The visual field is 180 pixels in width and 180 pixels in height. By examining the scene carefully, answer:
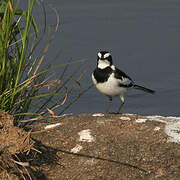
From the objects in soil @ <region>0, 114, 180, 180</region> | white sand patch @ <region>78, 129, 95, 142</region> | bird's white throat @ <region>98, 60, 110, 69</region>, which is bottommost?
soil @ <region>0, 114, 180, 180</region>

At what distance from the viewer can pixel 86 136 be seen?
185 inches

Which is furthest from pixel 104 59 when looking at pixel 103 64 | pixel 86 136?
pixel 86 136

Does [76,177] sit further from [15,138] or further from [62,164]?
[15,138]

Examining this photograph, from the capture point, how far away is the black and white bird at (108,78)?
21.2ft

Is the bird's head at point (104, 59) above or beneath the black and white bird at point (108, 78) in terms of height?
above

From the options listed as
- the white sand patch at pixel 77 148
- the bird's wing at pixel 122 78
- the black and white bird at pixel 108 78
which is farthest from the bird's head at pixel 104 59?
the white sand patch at pixel 77 148

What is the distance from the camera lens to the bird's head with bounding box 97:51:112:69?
21.7 ft

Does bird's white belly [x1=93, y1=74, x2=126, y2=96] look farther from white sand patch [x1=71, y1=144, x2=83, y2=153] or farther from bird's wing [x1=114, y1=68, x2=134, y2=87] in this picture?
white sand patch [x1=71, y1=144, x2=83, y2=153]

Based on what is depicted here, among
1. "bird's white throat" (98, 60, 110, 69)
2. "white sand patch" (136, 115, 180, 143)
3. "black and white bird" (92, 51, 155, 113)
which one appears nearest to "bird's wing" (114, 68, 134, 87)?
"black and white bird" (92, 51, 155, 113)

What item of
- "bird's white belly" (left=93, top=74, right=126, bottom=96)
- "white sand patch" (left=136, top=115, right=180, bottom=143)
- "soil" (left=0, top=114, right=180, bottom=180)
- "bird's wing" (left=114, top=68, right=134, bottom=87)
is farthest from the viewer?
"bird's wing" (left=114, top=68, right=134, bottom=87)

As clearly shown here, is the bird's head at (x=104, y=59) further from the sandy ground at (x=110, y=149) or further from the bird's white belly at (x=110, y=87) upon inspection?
the sandy ground at (x=110, y=149)

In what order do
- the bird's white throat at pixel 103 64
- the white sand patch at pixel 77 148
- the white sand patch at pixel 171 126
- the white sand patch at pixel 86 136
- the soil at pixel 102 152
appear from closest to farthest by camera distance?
the soil at pixel 102 152
the white sand patch at pixel 77 148
the white sand patch at pixel 86 136
the white sand patch at pixel 171 126
the bird's white throat at pixel 103 64

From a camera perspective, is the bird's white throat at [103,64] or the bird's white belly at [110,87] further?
the bird's white throat at [103,64]

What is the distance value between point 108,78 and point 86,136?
6.24ft
